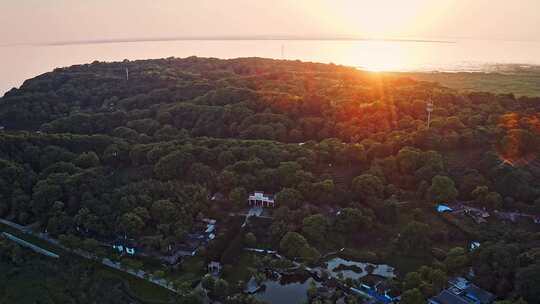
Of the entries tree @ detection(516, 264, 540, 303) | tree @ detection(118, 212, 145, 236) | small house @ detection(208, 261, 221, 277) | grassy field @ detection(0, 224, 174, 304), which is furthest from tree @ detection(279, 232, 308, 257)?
tree @ detection(516, 264, 540, 303)

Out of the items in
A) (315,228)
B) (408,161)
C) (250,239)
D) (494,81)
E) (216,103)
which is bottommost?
(250,239)

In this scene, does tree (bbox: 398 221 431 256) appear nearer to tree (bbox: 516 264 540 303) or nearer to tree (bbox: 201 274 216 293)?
tree (bbox: 516 264 540 303)

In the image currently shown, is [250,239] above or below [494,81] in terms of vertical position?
below

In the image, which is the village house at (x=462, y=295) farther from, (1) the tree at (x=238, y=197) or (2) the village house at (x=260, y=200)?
(1) the tree at (x=238, y=197)

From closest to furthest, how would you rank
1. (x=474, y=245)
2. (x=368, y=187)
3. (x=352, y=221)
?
1. (x=474, y=245)
2. (x=352, y=221)
3. (x=368, y=187)

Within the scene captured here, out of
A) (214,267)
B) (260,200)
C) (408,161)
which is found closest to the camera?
(214,267)

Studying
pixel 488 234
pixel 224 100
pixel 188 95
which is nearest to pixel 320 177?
pixel 488 234

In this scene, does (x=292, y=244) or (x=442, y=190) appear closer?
(x=292, y=244)

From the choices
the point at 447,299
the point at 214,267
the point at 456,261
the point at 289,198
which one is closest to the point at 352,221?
the point at 289,198

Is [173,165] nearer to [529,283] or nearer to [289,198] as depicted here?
[289,198]
